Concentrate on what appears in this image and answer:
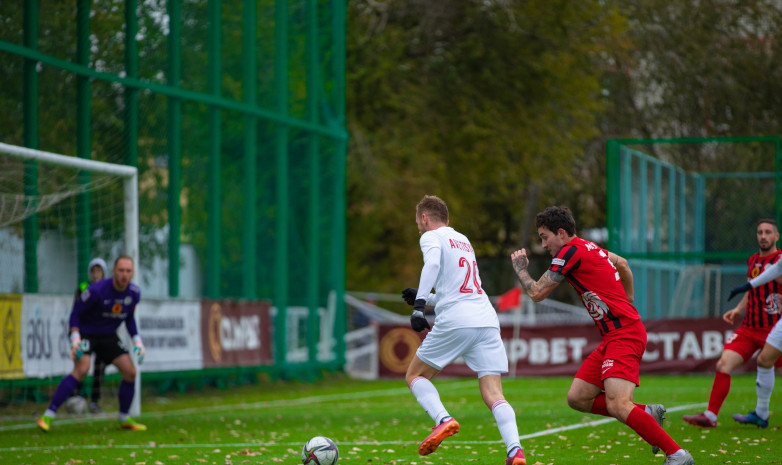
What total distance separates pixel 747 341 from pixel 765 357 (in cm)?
30

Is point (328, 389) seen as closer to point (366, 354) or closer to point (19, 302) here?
point (366, 354)

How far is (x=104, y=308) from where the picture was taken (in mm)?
13125

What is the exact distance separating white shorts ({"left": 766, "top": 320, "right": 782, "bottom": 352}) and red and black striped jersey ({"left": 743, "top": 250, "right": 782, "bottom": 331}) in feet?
0.61

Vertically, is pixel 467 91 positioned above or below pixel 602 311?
A: above

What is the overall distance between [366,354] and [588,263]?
732 inches

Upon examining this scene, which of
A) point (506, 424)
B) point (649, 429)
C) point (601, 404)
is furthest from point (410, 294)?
point (649, 429)

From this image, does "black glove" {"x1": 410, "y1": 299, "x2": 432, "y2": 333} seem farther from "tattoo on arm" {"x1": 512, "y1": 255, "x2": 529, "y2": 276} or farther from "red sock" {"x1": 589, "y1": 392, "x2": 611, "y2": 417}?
"red sock" {"x1": 589, "y1": 392, "x2": 611, "y2": 417}

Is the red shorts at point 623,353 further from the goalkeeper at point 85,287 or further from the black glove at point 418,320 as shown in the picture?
the goalkeeper at point 85,287

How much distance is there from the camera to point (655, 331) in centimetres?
2366

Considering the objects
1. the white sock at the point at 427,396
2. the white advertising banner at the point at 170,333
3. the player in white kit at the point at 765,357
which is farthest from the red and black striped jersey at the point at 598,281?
the white advertising banner at the point at 170,333

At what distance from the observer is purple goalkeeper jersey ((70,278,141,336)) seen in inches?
514

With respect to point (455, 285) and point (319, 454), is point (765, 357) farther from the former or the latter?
point (319, 454)

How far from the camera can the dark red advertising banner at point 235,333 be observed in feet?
66.9

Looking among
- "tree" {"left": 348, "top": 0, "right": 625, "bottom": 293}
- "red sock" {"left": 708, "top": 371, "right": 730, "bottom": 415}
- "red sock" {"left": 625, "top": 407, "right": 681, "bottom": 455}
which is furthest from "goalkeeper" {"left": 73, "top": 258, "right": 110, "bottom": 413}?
"tree" {"left": 348, "top": 0, "right": 625, "bottom": 293}
